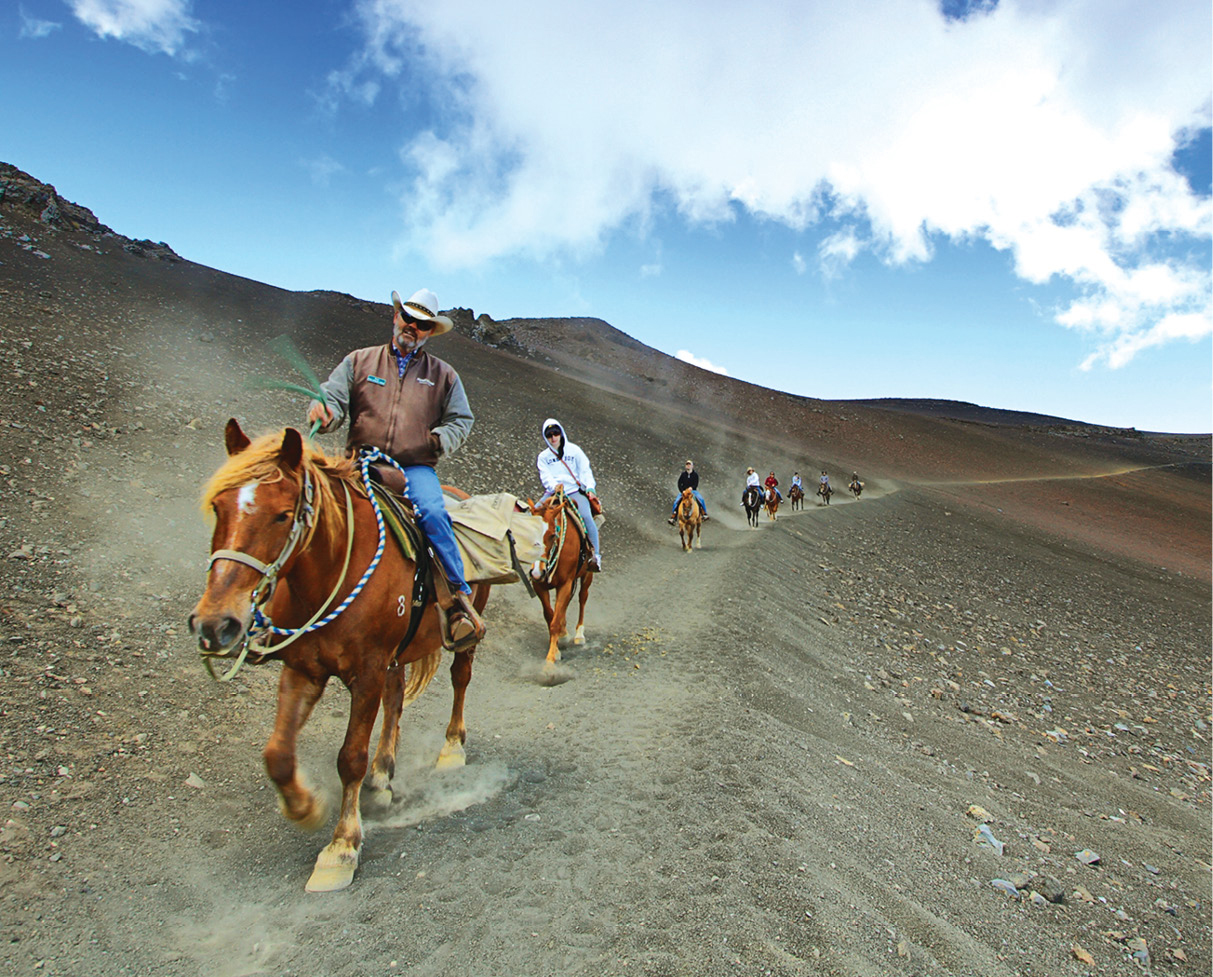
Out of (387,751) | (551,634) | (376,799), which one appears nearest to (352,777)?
(376,799)

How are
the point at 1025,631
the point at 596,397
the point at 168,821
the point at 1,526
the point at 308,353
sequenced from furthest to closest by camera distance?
the point at 596,397 < the point at 308,353 < the point at 1025,631 < the point at 1,526 < the point at 168,821

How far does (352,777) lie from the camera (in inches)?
147

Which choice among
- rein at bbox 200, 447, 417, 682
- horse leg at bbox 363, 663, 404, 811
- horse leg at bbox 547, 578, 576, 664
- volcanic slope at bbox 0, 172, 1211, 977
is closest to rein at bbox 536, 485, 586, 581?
horse leg at bbox 547, 578, 576, 664

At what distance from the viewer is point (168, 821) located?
4.08 m

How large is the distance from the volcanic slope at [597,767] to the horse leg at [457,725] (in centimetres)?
17

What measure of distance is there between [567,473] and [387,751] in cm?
495

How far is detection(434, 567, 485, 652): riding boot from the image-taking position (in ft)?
14.9

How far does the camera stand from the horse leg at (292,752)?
3.34m

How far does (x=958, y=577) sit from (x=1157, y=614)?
20.2ft

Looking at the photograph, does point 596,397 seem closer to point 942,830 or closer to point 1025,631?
point 1025,631

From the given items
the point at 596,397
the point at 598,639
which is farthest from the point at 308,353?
the point at 598,639

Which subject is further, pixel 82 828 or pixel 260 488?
pixel 82 828

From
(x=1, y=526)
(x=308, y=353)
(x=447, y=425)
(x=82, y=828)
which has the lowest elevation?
(x=82, y=828)

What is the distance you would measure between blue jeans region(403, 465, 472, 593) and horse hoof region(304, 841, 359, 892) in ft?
5.32
